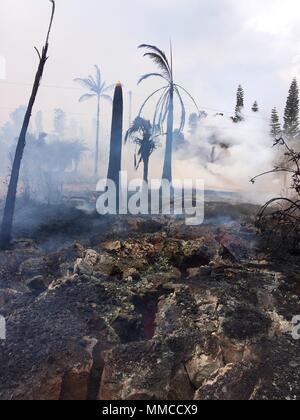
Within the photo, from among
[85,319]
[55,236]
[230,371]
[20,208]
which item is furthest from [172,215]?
[230,371]

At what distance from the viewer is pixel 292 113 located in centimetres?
3347

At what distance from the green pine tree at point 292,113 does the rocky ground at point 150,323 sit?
27229 mm

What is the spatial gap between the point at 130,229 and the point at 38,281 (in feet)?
13.9

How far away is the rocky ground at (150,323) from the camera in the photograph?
514cm

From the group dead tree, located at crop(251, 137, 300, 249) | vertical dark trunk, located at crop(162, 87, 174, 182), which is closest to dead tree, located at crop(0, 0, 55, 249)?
dead tree, located at crop(251, 137, 300, 249)

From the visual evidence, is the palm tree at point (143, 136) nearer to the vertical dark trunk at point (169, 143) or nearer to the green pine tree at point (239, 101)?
the vertical dark trunk at point (169, 143)

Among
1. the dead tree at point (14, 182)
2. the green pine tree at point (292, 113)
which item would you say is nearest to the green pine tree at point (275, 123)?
the green pine tree at point (292, 113)

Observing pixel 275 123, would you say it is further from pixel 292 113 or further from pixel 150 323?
pixel 150 323

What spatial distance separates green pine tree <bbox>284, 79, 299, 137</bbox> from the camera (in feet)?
109

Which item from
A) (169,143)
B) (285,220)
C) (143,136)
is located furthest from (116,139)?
(285,220)

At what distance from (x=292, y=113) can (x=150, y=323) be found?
3164cm

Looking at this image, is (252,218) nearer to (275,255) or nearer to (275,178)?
(275,255)

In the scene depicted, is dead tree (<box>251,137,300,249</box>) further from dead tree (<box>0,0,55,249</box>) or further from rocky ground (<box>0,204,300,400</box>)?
dead tree (<box>0,0,55,249</box>)

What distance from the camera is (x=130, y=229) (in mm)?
11602
